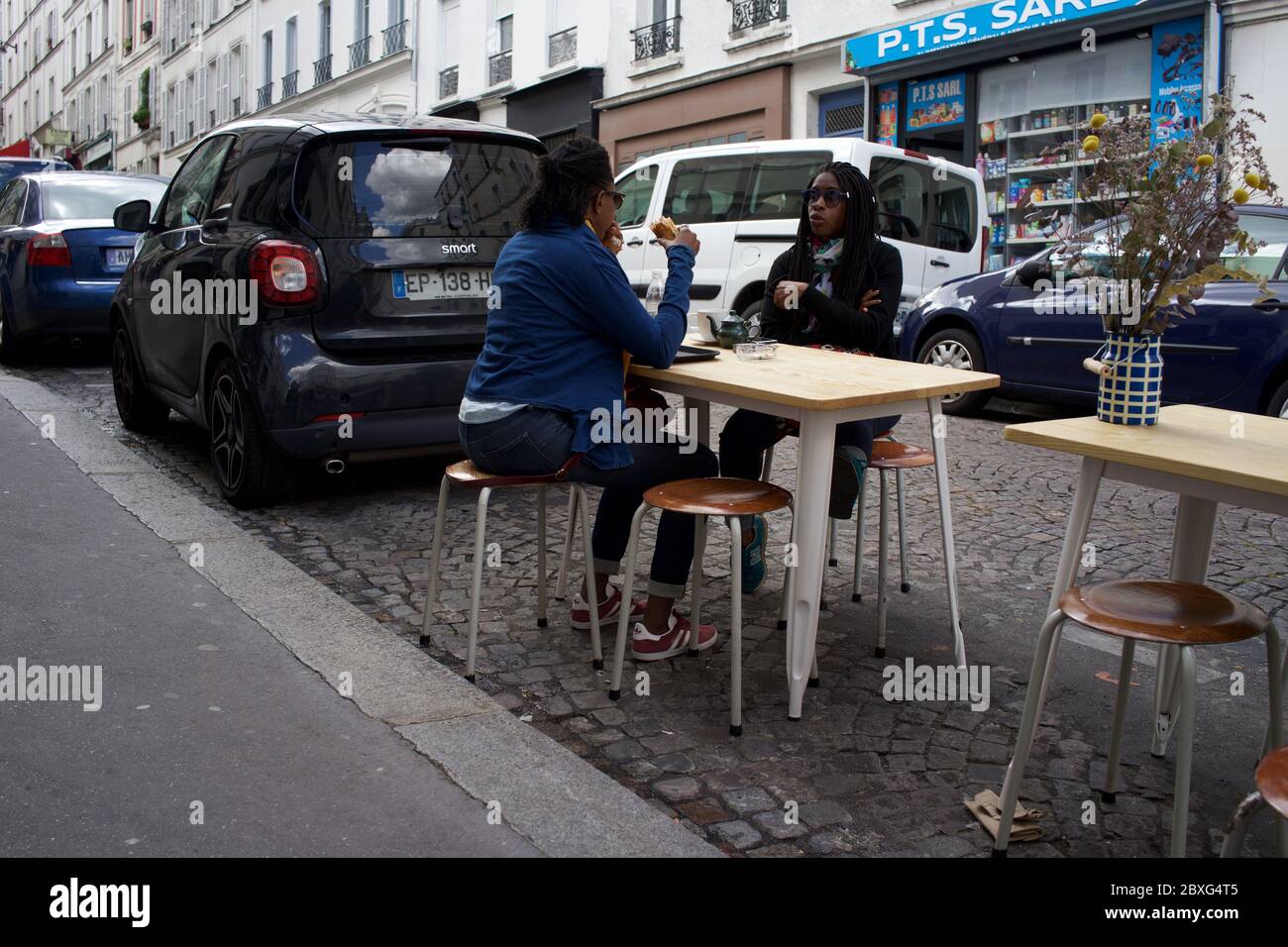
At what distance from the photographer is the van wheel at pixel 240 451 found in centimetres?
624

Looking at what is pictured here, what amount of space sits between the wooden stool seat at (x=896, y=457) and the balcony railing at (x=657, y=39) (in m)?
17.4

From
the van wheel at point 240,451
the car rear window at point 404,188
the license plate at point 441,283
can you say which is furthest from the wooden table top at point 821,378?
the van wheel at point 240,451

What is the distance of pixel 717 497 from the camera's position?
13.3 ft

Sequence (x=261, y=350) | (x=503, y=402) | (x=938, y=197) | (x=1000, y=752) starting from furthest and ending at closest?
(x=938, y=197)
(x=261, y=350)
(x=503, y=402)
(x=1000, y=752)

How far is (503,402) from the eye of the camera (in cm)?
426

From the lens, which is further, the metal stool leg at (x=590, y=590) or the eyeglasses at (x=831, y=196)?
the eyeglasses at (x=831, y=196)

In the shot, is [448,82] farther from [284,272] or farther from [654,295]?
[654,295]

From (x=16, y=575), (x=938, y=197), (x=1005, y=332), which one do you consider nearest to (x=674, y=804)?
(x=16, y=575)

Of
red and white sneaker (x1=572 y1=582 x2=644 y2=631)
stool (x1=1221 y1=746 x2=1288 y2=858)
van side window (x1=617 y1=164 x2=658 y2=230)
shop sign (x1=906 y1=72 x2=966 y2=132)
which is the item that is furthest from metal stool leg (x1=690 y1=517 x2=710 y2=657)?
shop sign (x1=906 y1=72 x2=966 y2=132)

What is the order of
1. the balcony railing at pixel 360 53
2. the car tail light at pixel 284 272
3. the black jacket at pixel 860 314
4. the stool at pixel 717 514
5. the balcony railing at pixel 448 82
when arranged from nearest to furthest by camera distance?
1. the stool at pixel 717 514
2. the black jacket at pixel 860 314
3. the car tail light at pixel 284 272
4. the balcony railing at pixel 448 82
5. the balcony railing at pixel 360 53

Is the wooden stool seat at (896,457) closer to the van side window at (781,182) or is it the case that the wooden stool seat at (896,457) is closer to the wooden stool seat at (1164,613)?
the wooden stool seat at (1164,613)

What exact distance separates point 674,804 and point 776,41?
17.2 meters
